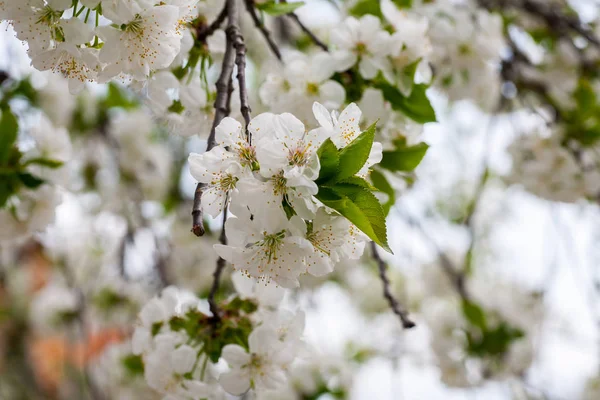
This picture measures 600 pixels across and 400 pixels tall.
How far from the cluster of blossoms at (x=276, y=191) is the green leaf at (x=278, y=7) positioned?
1.61 ft

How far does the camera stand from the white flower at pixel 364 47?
4.09ft

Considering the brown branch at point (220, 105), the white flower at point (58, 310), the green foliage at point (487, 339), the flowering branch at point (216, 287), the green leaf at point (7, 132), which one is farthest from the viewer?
the white flower at point (58, 310)

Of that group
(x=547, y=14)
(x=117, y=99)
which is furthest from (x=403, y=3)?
(x=117, y=99)

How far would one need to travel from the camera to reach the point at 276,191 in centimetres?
81

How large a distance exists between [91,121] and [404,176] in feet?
6.10

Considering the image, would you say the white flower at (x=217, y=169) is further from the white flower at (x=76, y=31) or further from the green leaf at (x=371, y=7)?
the green leaf at (x=371, y=7)

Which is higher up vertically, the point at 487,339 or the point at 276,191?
the point at 276,191

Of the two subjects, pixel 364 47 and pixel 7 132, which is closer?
pixel 364 47

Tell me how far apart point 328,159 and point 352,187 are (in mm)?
56

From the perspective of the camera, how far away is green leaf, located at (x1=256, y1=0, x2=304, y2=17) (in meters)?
1.29

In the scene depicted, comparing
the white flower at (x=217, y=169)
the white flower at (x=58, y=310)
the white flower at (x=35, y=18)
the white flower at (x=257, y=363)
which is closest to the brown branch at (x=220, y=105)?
the white flower at (x=217, y=169)

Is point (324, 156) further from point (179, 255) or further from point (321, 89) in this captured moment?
point (179, 255)

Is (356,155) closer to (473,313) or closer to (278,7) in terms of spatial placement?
(278,7)

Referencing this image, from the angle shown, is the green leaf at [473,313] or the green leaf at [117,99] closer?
the green leaf at [473,313]
